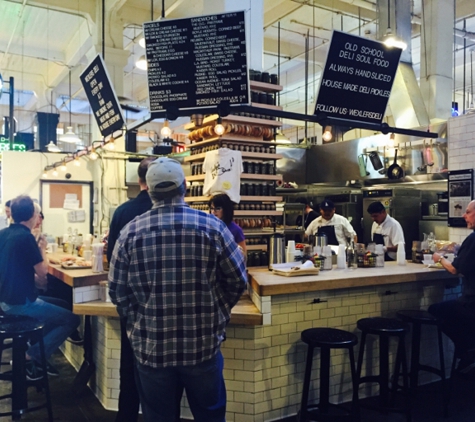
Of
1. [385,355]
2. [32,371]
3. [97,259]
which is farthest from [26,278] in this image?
[385,355]

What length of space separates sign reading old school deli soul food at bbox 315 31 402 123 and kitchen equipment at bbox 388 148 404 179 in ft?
5.82

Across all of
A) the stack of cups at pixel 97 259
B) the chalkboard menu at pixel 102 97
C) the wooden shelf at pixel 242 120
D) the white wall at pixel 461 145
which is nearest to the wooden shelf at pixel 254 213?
the wooden shelf at pixel 242 120

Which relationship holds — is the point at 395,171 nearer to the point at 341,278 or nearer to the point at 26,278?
the point at 341,278

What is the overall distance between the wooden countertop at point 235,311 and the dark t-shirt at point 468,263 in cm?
167

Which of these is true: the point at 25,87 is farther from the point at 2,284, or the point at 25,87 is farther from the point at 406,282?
the point at 406,282

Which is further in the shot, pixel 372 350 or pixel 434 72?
pixel 434 72

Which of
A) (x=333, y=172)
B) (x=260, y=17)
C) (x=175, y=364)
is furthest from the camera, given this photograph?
(x=333, y=172)

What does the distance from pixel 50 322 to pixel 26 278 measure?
21.5 inches

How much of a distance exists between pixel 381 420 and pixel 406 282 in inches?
46.7

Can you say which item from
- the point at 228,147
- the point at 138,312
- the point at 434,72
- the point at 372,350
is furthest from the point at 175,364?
the point at 434,72

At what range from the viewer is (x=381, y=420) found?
344 cm

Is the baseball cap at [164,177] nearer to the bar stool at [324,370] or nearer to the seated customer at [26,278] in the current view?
the bar stool at [324,370]

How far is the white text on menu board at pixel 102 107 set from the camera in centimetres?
521

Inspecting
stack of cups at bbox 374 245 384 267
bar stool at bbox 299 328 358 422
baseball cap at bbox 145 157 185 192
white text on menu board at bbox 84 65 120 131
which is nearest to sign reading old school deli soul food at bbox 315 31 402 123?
stack of cups at bbox 374 245 384 267
